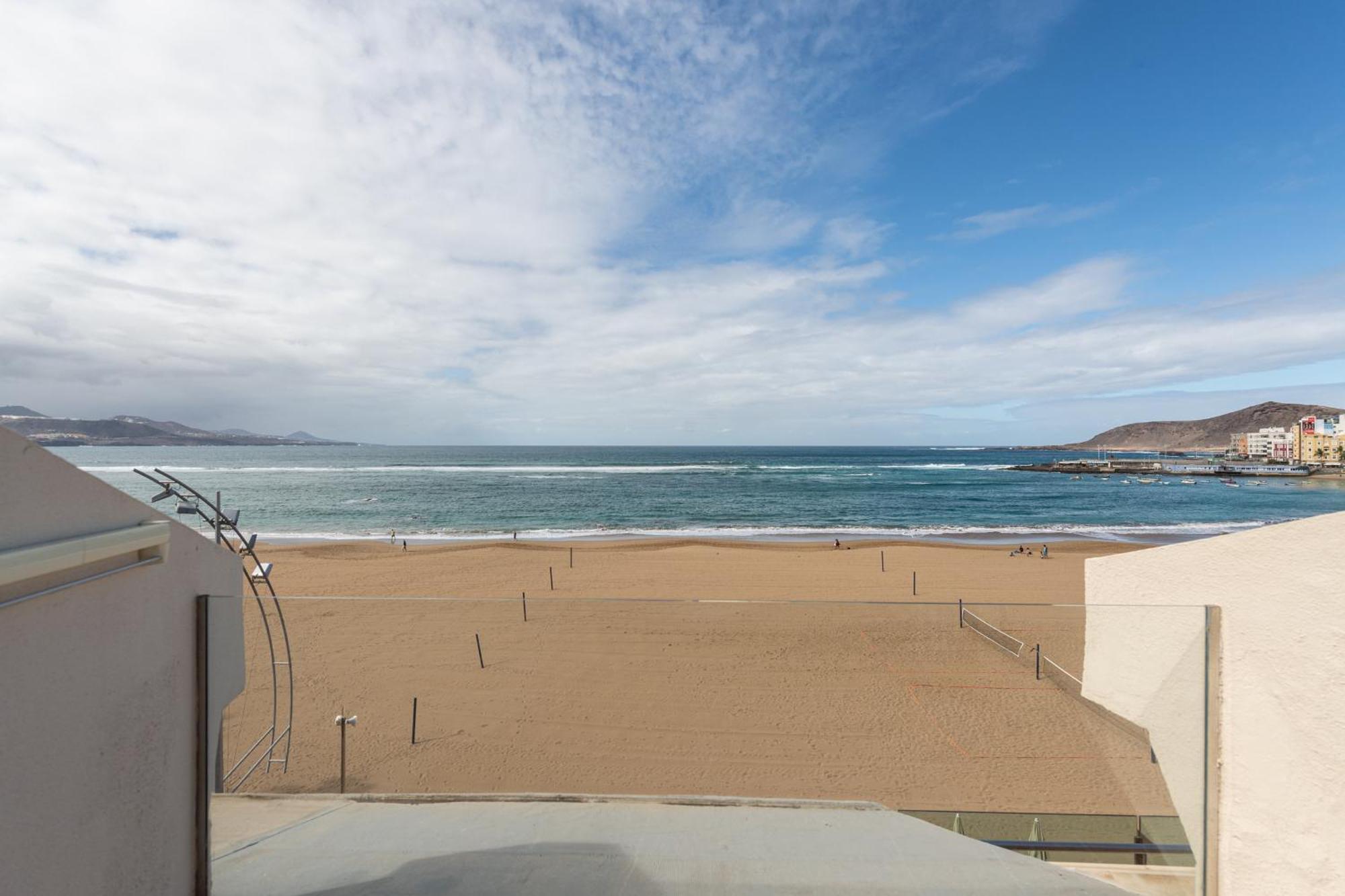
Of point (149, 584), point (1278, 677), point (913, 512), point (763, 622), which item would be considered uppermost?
point (149, 584)

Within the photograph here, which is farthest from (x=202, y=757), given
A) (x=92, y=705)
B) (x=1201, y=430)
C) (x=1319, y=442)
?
(x=1201, y=430)

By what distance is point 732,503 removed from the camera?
3638cm

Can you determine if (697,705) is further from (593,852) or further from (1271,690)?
(1271,690)

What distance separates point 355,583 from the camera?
14250mm

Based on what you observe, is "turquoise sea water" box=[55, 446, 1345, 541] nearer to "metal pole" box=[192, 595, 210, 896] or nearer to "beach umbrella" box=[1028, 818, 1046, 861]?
"beach umbrella" box=[1028, 818, 1046, 861]

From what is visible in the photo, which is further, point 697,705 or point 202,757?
point 697,705

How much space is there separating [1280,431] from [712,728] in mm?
130123

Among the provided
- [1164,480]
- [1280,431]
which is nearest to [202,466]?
[1164,480]

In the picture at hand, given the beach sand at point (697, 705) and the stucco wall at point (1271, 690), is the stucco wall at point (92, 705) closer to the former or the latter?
the beach sand at point (697, 705)

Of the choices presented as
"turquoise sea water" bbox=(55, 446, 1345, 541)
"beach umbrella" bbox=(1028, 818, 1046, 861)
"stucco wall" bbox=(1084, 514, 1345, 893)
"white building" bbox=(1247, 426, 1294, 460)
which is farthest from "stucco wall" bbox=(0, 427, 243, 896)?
"white building" bbox=(1247, 426, 1294, 460)

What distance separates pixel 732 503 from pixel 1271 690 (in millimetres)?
34611

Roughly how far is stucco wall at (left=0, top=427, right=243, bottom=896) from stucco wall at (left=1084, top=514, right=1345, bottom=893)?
314 centimetres

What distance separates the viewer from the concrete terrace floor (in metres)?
2.03

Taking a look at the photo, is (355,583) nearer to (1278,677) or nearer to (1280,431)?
(1278,677)
